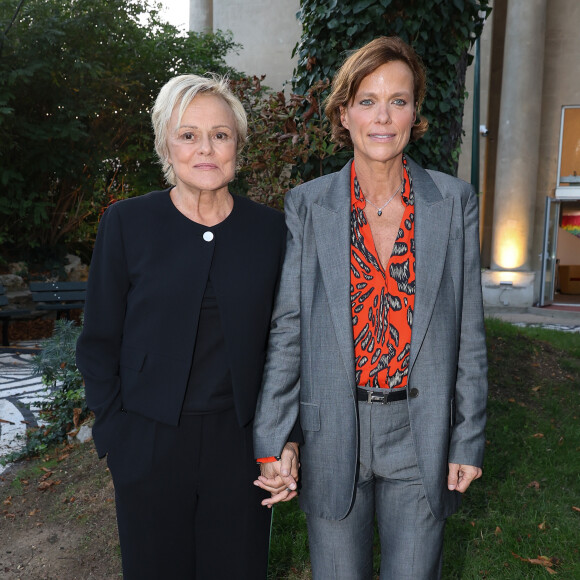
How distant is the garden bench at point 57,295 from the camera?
10477mm

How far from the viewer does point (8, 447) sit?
538 centimetres

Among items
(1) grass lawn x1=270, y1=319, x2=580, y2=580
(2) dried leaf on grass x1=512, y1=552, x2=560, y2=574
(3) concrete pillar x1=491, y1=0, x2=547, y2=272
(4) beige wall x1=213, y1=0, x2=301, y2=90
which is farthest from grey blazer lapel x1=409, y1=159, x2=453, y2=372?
(4) beige wall x1=213, y1=0, x2=301, y2=90

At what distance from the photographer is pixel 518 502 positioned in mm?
4219

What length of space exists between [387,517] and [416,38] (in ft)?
13.1

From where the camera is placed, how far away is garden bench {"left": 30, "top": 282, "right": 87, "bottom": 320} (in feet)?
34.4

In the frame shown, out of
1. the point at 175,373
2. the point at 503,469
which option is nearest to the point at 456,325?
the point at 175,373

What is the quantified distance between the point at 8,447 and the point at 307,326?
174 inches

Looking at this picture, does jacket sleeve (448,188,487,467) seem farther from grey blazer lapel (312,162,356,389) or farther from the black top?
the black top

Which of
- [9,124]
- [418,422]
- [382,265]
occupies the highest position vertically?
[9,124]

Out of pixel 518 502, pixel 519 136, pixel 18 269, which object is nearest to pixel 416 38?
pixel 518 502

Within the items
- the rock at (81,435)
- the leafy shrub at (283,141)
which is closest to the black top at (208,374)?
the leafy shrub at (283,141)

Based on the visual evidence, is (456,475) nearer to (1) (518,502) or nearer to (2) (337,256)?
(2) (337,256)

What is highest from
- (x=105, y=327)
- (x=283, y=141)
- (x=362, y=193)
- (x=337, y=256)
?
(x=283, y=141)

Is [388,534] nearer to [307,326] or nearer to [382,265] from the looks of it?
[307,326]
